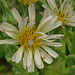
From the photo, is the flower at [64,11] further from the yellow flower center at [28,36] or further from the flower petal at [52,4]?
the yellow flower center at [28,36]

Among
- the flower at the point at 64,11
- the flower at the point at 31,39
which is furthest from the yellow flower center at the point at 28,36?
the flower at the point at 64,11

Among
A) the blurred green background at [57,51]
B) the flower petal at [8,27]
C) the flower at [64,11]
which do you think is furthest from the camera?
the flower at [64,11]

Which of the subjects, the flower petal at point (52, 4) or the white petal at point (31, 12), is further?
the flower petal at point (52, 4)

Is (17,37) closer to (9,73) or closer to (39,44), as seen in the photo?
(39,44)

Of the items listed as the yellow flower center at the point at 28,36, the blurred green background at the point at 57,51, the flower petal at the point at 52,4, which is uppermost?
the flower petal at the point at 52,4

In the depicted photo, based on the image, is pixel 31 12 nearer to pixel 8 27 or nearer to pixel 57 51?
pixel 8 27

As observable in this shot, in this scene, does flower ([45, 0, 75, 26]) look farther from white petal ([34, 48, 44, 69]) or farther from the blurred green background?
white petal ([34, 48, 44, 69])

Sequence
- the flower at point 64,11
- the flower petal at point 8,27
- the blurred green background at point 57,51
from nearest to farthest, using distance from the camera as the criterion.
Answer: the flower petal at point 8,27
the blurred green background at point 57,51
the flower at point 64,11

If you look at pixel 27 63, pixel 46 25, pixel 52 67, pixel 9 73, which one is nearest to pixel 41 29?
pixel 46 25

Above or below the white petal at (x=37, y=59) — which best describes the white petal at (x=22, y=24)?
above
